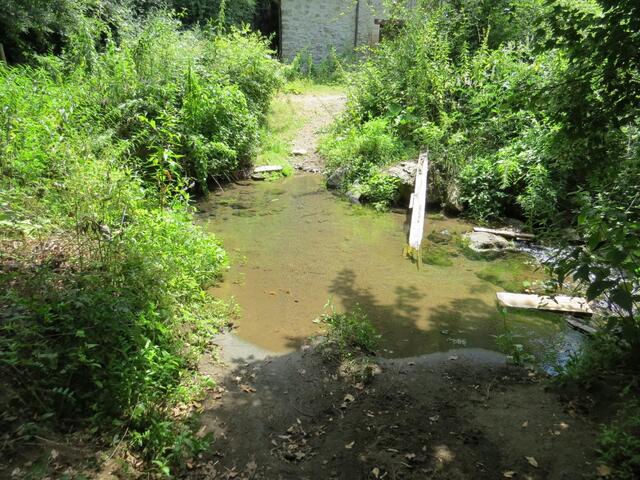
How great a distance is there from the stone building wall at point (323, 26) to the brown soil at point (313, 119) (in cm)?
433

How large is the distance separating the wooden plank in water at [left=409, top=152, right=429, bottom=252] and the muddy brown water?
32cm

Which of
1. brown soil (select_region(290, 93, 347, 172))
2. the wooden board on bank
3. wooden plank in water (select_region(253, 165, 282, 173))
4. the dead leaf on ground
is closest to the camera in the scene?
the dead leaf on ground

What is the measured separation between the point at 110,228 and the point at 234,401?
7.44ft

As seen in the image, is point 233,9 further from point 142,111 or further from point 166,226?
point 166,226

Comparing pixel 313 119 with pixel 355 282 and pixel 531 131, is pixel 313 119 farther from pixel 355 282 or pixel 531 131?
pixel 355 282

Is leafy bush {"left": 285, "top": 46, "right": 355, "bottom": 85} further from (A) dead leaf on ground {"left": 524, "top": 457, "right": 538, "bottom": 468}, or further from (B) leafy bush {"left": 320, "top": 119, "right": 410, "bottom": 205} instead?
(A) dead leaf on ground {"left": 524, "top": 457, "right": 538, "bottom": 468}

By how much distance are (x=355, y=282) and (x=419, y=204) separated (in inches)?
114

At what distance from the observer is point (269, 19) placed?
21000mm

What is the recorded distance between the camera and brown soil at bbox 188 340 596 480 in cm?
318

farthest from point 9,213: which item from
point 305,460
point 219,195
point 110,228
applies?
point 219,195

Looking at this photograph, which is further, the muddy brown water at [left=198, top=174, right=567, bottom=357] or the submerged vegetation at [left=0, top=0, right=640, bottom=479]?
the muddy brown water at [left=198, top=174, right=567, bottom=357]

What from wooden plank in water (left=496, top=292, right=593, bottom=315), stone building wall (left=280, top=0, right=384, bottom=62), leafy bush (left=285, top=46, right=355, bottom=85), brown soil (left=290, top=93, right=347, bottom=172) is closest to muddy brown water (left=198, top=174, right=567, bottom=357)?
wooden plank in water (left=496, top=292, right=593, bottom=315)

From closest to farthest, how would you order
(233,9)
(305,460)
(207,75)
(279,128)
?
1. (305,460)
2. (207,75)
3. (279,128)
4. (233,9)

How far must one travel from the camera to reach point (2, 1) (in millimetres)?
8820
